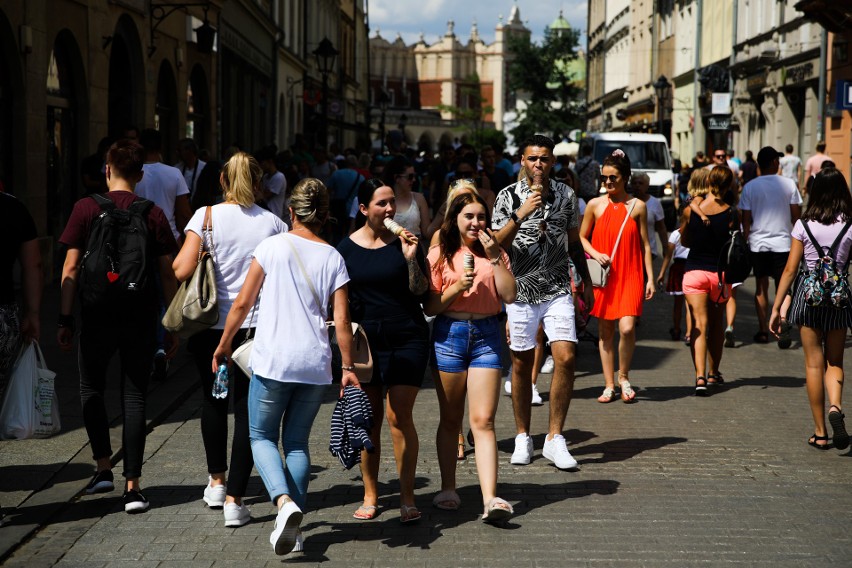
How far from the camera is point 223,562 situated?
5.47 m

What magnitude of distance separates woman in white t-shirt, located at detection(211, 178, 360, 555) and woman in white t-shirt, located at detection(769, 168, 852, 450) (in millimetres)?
3671

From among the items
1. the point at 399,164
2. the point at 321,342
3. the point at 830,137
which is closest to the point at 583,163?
the point at 399,164

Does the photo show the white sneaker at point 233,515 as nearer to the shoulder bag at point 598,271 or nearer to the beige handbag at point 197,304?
the beige handbag at point 197,304

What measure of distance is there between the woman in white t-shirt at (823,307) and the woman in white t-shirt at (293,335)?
3.67 m

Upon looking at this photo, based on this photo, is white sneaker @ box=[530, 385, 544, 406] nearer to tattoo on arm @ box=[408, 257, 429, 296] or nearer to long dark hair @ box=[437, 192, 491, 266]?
long dark hair @ box=[437, 192, 491, 266]

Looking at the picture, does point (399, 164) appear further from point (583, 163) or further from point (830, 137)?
point (830, 137)

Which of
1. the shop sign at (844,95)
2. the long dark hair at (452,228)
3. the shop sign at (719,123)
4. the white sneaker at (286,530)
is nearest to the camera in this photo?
the white sneaker at (286,530)

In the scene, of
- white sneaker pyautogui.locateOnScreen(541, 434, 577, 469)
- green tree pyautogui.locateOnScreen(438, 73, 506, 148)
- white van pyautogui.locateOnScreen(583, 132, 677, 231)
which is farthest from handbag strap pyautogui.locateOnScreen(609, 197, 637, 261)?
green tree pyautogui.locateOnScreen(438, 73, 506, 148)

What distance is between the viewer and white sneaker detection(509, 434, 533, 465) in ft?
24.3

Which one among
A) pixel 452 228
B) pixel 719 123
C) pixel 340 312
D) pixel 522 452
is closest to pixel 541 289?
pixel 522 452

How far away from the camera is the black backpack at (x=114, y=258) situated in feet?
20.8

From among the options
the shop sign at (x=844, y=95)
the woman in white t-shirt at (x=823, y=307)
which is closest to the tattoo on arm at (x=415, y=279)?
the woman in white t-shirt at (x=823, y=307)

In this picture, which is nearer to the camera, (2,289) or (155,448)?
(2,289)

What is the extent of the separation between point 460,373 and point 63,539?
2022mm
